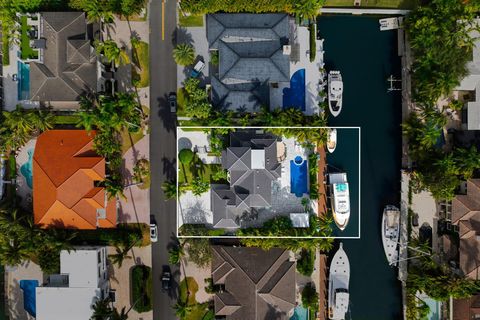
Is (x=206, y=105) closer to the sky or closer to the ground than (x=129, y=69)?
closer to the ground

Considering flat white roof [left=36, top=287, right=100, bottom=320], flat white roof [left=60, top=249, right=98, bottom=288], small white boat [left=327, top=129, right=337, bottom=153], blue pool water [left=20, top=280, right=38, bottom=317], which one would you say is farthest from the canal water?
blue pool water [left=20, top=280, right=38, bottom=317]

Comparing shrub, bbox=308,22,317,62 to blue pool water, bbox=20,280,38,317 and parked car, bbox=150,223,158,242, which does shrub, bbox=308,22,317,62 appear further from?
blue pool water, bbox=20,280,38,317

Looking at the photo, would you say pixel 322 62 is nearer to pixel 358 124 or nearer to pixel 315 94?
pixel 315 94

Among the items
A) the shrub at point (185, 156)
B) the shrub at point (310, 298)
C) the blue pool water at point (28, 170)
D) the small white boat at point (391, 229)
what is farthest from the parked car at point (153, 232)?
the small white boat at point (391, 229)

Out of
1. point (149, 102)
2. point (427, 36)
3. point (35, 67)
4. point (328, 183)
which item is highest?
point (427, 36)

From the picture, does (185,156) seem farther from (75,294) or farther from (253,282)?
(75,294)

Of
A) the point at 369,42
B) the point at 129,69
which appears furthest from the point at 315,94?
the point at 129,69

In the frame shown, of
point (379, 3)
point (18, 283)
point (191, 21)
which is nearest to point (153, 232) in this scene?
point (18, 283)
